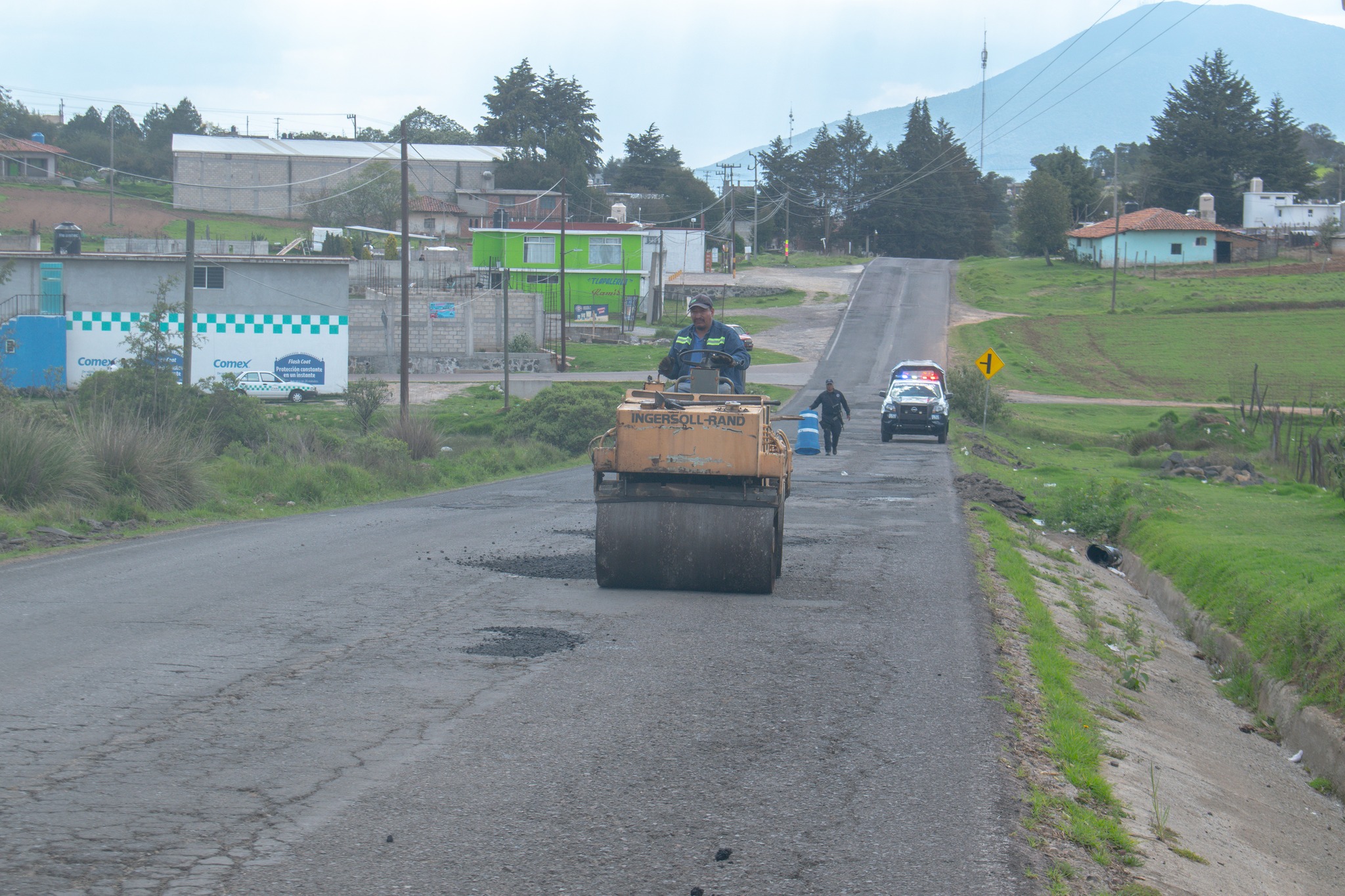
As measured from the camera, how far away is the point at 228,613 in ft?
30.4

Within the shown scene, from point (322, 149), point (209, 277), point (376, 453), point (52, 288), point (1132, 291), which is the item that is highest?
point (322, 149)

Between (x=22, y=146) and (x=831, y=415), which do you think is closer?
(x=831, y=415)

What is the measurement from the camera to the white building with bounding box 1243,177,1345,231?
95875 millimetres

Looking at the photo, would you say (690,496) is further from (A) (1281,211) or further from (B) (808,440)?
(A) (1281,211)

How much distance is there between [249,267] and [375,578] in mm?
40692

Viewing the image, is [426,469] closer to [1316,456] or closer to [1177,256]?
[1316,456]

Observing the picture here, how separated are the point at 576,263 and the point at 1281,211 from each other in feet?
195

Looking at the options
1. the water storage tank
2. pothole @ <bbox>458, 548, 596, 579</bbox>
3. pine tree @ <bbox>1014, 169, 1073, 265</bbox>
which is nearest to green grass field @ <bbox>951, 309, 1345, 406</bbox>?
pine tree @ <bbox>1014, 169, 1073, 265</bbox>

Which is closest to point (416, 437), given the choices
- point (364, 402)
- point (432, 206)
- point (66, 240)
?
point (364, 402)

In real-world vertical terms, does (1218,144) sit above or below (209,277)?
above

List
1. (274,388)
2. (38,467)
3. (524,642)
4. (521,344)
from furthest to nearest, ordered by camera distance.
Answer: (521,344)
(274,388)
(38,467)
(524,642)

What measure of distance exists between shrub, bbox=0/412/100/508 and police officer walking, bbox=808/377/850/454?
15.9 meters

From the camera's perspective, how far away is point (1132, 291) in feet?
249

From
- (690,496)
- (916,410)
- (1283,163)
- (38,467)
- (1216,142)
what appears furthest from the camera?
(1216,142)
